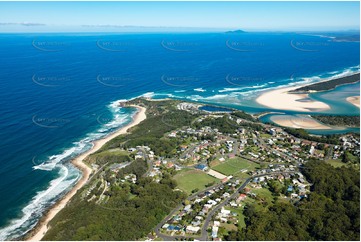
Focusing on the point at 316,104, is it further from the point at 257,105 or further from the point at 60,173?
the point at 60,173

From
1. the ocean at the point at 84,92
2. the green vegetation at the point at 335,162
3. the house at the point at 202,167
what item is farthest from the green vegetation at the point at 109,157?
the green vegetation at the point at 335,162

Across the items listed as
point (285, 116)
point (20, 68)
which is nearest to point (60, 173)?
point (285, 116)

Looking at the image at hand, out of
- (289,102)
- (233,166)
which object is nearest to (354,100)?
(289,102)

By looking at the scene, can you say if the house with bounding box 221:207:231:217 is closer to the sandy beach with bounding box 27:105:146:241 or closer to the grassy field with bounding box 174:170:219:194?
the grassy field with bounding box 174:170:219:194

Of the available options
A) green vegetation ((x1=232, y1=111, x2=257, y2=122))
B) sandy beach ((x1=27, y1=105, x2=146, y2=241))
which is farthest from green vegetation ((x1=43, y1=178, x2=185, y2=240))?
green vegetation ((x1=232, y1=111, x2=257, y2=122))

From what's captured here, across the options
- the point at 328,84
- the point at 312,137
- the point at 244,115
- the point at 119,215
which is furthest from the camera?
the point at 328,84

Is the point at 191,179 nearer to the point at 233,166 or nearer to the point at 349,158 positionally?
the point at 233,166

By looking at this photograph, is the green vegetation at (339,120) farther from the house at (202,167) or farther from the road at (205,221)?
the house at (202,167)
